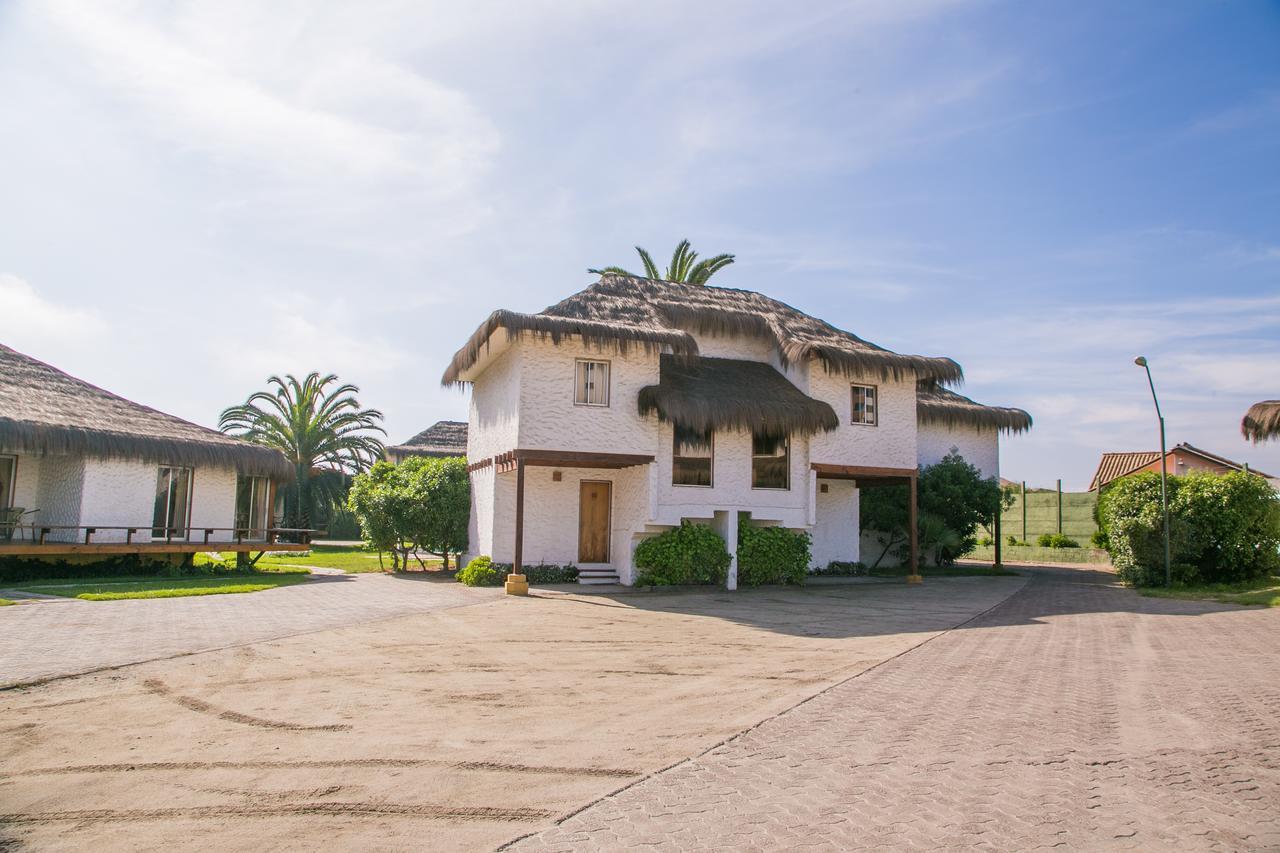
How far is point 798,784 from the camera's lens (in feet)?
17.1

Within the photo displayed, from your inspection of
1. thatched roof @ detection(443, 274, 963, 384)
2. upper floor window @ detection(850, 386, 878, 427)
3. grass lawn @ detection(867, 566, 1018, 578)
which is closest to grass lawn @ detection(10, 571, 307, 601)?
thatched roof @ detection(443, 274, 963, 384)

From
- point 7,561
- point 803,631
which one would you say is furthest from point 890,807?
point 7,561

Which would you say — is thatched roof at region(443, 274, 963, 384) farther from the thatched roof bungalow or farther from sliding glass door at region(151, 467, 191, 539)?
sliding glass door at region(151, 467, 191, 539)

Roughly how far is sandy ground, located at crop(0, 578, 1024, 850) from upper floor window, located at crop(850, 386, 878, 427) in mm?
9337

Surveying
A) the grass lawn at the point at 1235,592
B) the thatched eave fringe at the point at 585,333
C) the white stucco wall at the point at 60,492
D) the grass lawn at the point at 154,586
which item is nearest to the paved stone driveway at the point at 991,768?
the grass lawn at the point at 1235,592

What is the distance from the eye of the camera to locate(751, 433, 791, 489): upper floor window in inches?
764

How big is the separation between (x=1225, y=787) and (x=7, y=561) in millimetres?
20903

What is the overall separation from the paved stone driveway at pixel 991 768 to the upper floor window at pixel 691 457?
9.47 m

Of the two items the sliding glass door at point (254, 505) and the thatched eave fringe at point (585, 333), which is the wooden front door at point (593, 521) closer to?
the thatched eave fringe at point (585, 333)

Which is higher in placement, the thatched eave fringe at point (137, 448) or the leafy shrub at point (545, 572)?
the thatched eave fringe at point (137, 448)

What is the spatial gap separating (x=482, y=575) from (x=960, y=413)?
14631 millimetres

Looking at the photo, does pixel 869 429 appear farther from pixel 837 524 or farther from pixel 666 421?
pixel 666 421

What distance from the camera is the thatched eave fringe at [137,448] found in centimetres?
1733

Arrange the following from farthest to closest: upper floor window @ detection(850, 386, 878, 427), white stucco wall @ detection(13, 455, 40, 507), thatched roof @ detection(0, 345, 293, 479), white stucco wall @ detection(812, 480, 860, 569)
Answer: white stucco wall @ detection(812, 480, 860, 569) < upper floor window @ detection(850, 386, 878, 427) < white stucco wall @ detection(13, 455, 40, 507) < thatched roof @ detection(0, 345, 293, 479)
